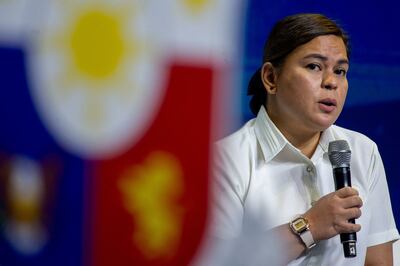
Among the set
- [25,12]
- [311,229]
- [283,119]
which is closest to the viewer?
[25,12]

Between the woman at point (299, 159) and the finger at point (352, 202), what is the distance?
3 centimetres

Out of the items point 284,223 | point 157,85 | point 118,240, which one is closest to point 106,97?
point 157,85

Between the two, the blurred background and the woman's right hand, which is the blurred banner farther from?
the woman's right hand

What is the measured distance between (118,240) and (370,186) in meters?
0.69

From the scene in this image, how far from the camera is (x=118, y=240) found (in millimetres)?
785

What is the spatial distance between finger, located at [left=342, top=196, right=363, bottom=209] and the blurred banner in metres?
0.39

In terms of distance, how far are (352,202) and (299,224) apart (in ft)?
0.35

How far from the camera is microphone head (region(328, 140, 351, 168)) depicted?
1.12m

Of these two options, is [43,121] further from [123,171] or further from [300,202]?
[300,202]

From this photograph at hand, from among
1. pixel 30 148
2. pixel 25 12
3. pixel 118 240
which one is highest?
pixel 25 12

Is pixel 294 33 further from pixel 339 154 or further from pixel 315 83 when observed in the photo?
pixel 339 154

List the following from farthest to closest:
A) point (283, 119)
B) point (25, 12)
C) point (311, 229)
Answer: point (283, 119), point (311, 229), point (25, 12)

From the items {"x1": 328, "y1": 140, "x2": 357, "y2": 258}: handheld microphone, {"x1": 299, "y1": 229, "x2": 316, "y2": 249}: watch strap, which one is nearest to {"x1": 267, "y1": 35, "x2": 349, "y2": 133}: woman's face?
{"x1": 328, "y1": 140, "x2": 357, "y2": 258}: handheld microphone

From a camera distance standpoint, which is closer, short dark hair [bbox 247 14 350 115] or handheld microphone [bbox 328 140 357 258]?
handheld microphone [bbox 328 140 357 258]
